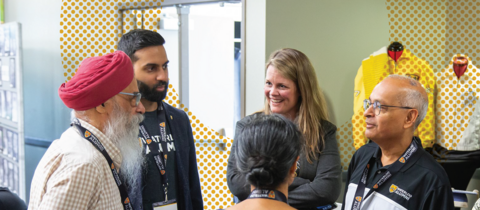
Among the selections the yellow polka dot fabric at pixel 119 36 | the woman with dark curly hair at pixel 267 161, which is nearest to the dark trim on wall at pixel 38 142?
the yellow polka dot fabric at pixel 119 36

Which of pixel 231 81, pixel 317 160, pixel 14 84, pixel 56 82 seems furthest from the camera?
pixel 56 82

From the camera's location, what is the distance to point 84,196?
1374 mm

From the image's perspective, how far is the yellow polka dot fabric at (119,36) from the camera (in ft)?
12.1

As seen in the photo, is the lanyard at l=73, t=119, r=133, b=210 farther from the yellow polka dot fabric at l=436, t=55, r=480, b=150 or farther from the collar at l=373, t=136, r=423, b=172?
the yellow polka dot fabric at l=436, t=55, r=480, b=150

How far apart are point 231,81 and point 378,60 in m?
1.29

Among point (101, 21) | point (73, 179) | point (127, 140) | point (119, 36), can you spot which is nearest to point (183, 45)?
point (119, 36)

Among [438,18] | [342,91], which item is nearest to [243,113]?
[342,91]

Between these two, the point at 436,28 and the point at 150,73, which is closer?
the point at 150,73

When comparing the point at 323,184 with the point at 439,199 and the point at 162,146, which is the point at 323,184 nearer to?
the point at 439,199

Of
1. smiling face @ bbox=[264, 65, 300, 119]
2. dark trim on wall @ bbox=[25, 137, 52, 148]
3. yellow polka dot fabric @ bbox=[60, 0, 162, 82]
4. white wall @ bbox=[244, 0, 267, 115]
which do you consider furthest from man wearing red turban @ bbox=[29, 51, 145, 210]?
dark trim on wall @ bbox=[25, 137, 52, 148]

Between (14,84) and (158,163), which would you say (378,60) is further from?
(14,84)

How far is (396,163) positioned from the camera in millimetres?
1851

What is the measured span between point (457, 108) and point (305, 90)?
194 cm

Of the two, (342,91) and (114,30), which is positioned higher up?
(114,30)
